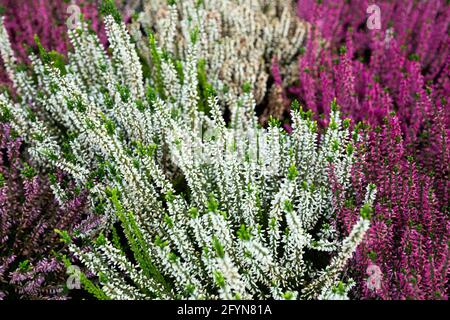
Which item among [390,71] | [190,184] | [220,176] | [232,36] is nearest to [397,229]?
[220,176]

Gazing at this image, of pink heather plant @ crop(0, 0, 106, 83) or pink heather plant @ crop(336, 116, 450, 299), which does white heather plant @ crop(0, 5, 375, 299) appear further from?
pink heather plant @ crop(0, 0, 106, 83)

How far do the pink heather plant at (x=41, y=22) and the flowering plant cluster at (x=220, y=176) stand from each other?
11cm

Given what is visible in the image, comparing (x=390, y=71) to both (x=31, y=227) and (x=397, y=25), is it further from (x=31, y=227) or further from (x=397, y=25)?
(x=31, y=227)

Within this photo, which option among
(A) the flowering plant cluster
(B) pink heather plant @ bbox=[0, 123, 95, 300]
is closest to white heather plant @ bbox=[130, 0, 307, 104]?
(A) the flowering plant cluster

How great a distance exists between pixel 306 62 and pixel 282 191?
1533 millimetres

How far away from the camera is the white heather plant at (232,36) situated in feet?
10.1

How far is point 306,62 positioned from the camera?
10.3 feet

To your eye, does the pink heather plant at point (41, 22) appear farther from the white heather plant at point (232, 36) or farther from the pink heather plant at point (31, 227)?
the pink heather plant at point (31, 227)

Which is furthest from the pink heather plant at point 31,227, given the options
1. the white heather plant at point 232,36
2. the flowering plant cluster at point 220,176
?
the white heather plant at point 232,36

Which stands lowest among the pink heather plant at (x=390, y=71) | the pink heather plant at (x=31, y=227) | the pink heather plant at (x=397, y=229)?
the pink heather plant at (x=31, y=227)

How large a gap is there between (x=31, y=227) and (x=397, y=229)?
187 centimetres

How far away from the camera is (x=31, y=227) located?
8.09 ft

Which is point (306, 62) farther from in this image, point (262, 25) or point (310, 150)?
point (310, 150)

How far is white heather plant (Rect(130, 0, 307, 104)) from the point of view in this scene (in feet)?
10.1
